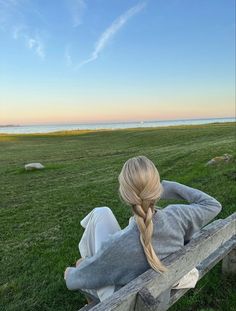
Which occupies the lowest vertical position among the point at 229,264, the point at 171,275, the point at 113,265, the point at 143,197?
the point at 229,264

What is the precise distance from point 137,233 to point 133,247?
0.42 feet

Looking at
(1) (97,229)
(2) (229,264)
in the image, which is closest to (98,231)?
(1) (97,229)

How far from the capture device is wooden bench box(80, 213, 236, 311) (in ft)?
7.02

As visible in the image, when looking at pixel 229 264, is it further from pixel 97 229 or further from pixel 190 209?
pixel 97 229

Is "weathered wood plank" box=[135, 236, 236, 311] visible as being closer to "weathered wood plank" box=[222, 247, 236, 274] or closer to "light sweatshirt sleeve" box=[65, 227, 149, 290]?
"light sweatshirt sleeve" box=[65, 227, 149, 290]

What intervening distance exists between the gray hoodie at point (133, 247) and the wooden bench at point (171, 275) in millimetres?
124

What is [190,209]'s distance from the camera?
9.75ft

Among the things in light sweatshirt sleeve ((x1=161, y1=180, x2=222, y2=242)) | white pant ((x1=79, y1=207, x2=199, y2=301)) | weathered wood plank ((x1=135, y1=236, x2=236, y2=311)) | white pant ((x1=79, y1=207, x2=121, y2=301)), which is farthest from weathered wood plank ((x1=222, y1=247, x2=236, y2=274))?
white pant ((x1=79, y1=207, x2=121, y2=301))

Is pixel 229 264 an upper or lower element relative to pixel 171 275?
lower

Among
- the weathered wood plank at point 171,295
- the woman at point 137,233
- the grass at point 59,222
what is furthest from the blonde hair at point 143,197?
the grass at point 59,222

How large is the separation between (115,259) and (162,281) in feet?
1.40

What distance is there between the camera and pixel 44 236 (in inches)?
284

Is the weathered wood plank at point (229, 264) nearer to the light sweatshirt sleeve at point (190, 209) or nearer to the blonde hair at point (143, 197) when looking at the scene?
the light sweatshirt sleeve at point (190, 209)

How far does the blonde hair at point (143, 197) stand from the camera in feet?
8.26
